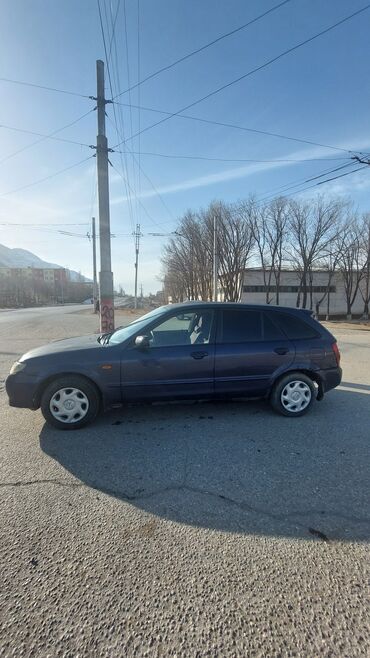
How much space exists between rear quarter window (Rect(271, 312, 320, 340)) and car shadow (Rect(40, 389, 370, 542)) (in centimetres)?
113

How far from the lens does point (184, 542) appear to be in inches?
82.2

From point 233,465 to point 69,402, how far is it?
2061 millimetres

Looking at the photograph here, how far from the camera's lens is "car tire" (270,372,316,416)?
421 centimetres

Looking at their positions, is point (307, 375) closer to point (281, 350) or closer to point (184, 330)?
point (281, 350)

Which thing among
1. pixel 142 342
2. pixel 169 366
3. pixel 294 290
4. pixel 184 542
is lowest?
pixel 184 542

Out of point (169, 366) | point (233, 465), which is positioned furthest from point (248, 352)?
point (233, 465)

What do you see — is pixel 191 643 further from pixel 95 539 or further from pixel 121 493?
pixel 121 493

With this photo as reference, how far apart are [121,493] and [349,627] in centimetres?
173

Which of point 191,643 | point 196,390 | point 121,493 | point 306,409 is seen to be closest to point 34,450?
point 121,493

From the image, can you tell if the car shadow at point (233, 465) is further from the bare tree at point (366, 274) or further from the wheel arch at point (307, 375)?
the bare tree at point (366, 274)

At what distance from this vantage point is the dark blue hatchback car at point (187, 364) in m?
3.73

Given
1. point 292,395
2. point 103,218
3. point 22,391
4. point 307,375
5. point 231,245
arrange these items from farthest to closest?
point 231,245 → point 103,218 → point 307,375 → point 292,395 → point 22,391

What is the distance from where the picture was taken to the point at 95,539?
2113 millimetres

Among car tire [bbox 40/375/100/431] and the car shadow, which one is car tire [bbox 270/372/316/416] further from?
car tire [bbox 40/375/100/431]
